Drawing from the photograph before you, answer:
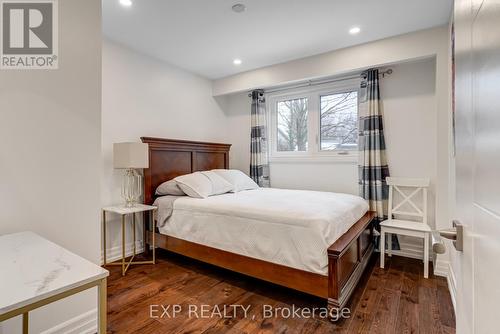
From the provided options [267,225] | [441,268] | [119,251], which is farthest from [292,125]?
[119,251]

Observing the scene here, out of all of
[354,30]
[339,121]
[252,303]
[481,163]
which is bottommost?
[252,303]

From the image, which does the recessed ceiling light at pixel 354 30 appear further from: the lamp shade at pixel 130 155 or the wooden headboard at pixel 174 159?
the lamp shade at pixel 130 155

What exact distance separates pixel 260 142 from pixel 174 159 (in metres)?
1.37

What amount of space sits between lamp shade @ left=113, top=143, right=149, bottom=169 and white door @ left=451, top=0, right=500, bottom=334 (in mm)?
2666

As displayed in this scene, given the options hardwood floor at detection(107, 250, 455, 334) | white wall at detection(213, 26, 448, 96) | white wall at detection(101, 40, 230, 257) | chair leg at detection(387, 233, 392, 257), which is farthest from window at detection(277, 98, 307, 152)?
hardwood floor at detection(107, 250, 455, 334)

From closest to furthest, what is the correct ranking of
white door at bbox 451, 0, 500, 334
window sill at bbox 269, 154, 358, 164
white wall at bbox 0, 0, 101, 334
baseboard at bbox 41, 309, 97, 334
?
1. white door at bbox 451, 0, 500, 334
2. white wall at bbox 0, 0, 101, 334
3. baseboard at bbox 41, 309, 97, 334
4. window sill at bbox 269, 154, 358, 164

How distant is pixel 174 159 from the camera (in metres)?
3.49

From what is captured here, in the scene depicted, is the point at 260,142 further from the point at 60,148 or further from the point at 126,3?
the point at 60,148

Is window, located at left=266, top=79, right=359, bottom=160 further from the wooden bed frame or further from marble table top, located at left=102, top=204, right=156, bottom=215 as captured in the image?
marble table top, located at left=102, top=204, right=156, bottom=215

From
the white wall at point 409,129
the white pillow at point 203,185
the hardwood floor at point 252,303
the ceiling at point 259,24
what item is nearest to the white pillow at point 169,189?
the white pillow at point 203,185

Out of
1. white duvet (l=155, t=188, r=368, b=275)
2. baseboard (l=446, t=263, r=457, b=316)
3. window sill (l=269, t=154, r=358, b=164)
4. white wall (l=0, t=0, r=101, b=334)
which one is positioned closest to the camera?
white wall (l=0, t=0, r=101, b=334)

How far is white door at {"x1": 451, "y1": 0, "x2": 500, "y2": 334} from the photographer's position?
1.31 feet

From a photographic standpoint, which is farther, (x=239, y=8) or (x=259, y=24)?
(x=259, y=24)

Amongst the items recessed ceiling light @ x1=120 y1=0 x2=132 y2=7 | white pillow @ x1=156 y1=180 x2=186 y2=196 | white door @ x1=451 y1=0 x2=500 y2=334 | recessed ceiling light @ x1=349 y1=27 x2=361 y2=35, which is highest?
recessed ceiling light @ x1=120 y1=0 x2=132 y2=7
